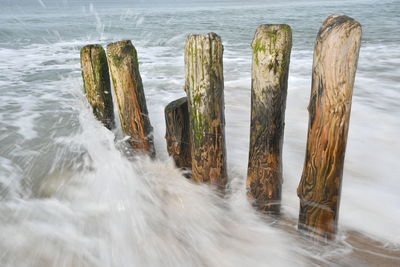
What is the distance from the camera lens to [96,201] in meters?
3.33

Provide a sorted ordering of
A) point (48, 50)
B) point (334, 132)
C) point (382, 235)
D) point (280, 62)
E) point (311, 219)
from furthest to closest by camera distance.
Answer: point (48, 50) → point (382, 235) → point (311, 219) → point (280, 62) → point (334, 132)

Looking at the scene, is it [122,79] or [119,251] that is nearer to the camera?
[119,251]

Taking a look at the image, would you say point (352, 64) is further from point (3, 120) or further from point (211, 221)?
point (3, 120)

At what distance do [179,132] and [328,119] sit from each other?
1.35 meters

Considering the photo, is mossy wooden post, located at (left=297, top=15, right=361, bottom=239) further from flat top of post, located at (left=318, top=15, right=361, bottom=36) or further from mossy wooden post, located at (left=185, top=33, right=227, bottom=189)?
mossy wooden post, located at (left=185, top=33, right=227, bottom=189)

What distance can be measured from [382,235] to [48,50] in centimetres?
1306

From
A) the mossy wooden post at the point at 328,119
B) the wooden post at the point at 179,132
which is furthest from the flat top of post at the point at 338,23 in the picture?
the wooden post at the point at 179,132

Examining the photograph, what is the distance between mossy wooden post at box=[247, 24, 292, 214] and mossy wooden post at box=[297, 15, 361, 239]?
27cm

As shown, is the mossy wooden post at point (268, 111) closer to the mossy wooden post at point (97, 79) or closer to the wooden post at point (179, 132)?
the wooden post at point (179, 132)

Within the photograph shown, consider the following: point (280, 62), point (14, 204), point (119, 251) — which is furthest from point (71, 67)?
point (280, 62)

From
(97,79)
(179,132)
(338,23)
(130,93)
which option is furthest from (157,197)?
(338,23)

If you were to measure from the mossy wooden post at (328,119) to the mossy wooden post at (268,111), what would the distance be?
275 mm

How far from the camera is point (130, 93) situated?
10.1 ft

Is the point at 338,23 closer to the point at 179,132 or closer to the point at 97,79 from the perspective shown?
the point at 179,132
